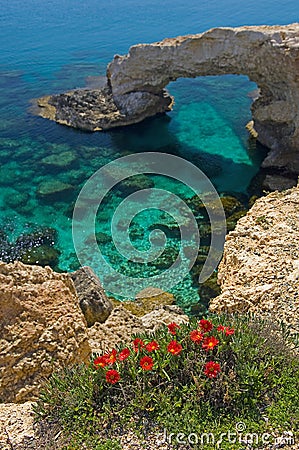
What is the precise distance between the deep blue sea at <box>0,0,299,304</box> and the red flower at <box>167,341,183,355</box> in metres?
8.69

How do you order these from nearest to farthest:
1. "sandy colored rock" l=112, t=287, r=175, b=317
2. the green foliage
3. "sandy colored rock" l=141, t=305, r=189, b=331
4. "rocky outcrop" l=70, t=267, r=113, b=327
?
1. the green foliage
2. "sandy colored rock" l=141, t=305, r=189, b=331
3. "rocky outcrop" l=70, t=267, r=113, b=327
4. "sandy colored rock" l=112, t=287, r=175, b=317

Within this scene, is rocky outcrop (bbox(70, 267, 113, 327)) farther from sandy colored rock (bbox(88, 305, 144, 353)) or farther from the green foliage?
the green foliage

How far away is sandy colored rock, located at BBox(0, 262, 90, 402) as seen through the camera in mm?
7371

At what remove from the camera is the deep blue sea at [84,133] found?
20.1m

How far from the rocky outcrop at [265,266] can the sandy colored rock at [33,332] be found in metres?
3.34

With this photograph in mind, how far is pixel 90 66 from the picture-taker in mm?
40031

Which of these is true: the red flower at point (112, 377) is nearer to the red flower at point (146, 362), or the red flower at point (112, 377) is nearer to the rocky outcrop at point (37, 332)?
the red flower at point (146, 362)

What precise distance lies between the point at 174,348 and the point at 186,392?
24.4 inches

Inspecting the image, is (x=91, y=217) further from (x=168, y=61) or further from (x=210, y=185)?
(x=168, y=61)

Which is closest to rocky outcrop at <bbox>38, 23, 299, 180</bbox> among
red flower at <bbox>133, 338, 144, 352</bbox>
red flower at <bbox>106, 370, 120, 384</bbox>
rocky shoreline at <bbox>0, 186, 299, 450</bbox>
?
rocky shoreline at <bbox>0, 186, 299, 450</bbox>

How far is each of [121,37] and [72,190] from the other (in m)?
33.2

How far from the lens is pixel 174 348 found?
6.25 meters

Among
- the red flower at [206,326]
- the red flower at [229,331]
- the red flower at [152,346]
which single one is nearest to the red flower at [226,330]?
the red flower at [229,331]

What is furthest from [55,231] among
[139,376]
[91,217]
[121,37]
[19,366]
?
[121,37]
